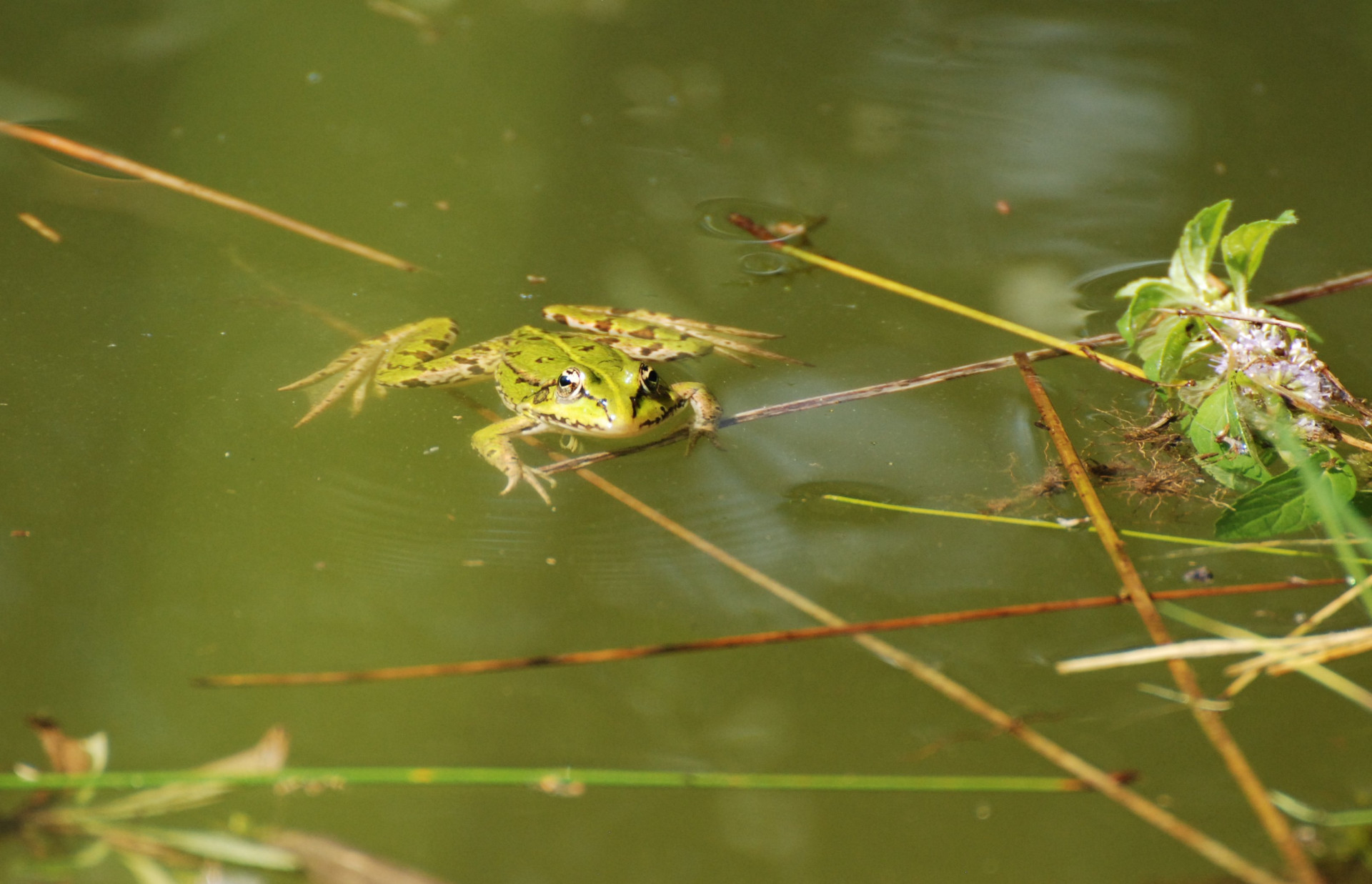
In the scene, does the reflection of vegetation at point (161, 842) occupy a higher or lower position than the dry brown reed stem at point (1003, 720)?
lower

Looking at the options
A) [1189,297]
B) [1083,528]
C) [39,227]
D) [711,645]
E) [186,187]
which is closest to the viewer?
[711,645]

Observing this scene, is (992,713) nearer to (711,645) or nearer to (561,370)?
Result: (711,645)

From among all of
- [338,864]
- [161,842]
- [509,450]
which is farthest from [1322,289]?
[161,842]

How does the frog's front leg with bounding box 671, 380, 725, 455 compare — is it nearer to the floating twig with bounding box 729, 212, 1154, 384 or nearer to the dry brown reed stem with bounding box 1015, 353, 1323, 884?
the floating twig with bounding box 729, 212, 1154, 384

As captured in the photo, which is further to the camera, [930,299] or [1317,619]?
[930,299]

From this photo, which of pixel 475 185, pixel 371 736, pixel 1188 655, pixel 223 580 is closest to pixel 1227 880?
pixel 1188 655

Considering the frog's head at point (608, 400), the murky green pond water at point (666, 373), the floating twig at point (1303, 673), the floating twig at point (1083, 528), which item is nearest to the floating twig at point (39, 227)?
the murky green pond water at point (666, 373)

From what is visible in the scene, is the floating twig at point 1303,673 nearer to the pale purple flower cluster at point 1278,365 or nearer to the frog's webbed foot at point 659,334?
the pale purple flower cluster at point 1278,365
